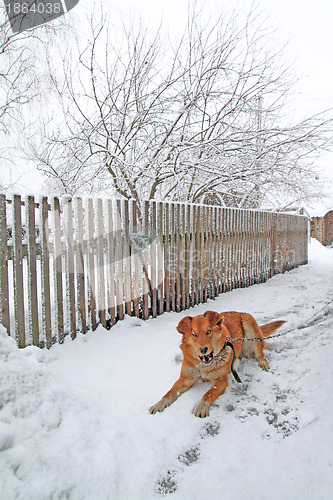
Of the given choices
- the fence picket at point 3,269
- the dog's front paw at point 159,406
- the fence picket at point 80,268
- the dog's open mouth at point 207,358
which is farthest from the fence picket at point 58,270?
the dog's open mouth at point 207,358

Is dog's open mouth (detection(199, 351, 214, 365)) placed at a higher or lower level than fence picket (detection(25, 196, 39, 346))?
lower

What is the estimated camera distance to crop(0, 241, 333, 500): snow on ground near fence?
142 cm

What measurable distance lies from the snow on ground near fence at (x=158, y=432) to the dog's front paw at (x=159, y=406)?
46 mm

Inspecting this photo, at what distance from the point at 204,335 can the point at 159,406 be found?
0.66 meters

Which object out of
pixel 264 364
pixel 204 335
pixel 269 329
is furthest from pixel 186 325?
pixel 269 329

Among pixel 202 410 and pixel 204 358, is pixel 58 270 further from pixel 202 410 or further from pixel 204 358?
pixel 202 410

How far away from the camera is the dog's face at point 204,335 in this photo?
7.29 feet

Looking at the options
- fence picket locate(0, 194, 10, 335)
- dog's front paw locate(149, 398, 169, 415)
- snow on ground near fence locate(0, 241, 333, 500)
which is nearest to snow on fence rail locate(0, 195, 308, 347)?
fence picket locate(0, 194, 10, 335)

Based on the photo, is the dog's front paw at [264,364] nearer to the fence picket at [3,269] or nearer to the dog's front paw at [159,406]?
the dog's front paw at [159,406]

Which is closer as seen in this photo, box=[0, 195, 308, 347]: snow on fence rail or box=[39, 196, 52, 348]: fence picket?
box=[0, 195, 308, 347]: snow on fence rail

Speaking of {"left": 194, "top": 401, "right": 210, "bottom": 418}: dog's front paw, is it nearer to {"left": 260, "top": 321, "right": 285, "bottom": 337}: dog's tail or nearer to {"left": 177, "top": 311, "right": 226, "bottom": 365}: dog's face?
{"left": 177, "top": 311, "right": 226, "bottom": 365}: dog's face

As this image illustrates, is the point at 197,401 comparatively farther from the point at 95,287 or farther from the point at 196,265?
the point at 196,265

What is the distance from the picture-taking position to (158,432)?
6.38ft

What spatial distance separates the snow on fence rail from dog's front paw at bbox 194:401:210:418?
6.48ft
